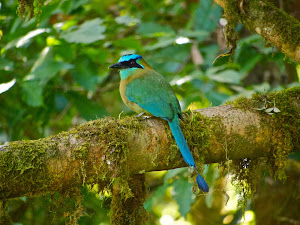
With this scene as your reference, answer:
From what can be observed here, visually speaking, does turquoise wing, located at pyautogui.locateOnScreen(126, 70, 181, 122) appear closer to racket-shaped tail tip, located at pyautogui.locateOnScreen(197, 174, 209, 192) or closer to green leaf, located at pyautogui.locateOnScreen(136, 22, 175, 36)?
racket-shaped tail tip, located at pyautogui.locateOnScreen(197, 174, 209, 192)

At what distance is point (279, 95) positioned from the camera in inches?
102

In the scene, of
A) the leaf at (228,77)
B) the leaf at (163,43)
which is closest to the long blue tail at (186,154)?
the leaf at (228,77)

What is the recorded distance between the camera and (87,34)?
3.21 meters

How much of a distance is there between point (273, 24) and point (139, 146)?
3.61 feet

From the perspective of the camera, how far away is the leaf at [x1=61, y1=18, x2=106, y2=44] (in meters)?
3.13

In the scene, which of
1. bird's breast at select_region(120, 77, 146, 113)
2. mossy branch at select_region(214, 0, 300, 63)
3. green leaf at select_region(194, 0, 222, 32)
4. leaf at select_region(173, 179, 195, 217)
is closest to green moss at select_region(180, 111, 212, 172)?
bird's breast at select_region(120, 77, 146, 113)

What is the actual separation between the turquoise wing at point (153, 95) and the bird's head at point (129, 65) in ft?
0.49

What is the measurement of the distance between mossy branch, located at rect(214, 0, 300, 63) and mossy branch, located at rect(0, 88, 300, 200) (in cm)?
38

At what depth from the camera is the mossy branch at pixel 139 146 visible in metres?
2.00

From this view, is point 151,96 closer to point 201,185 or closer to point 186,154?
point 186,154

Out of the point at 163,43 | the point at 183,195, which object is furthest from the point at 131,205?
the point at 163,43

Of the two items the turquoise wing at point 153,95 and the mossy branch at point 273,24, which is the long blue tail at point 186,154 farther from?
the mossy branch at point 273,24

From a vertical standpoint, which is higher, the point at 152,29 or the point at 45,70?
the point at 45,70

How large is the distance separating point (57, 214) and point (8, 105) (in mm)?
2185
